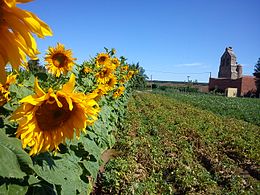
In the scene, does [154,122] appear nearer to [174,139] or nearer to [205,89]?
[174,139]

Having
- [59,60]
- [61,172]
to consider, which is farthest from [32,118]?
[59,60]

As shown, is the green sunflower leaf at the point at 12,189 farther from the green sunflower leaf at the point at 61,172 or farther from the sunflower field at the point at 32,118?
the green sunflower leaf at the point at 61,172

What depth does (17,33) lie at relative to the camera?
3.22ft

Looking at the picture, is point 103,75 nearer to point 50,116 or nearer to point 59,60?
point 59,60

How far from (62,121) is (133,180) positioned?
348 cm

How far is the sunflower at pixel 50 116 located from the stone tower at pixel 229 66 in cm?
8567

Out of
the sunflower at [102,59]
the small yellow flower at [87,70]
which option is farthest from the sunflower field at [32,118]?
the sunflower at [102,59]

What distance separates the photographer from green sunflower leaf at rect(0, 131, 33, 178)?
1573 mm

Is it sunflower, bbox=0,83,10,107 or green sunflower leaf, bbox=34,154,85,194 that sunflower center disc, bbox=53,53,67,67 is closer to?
green sunflower leaf, bbox=34,154,85,194

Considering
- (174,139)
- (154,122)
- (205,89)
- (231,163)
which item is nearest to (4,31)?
(231,163)

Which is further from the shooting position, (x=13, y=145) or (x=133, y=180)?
(x=133, y=180)

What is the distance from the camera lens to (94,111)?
1854mm

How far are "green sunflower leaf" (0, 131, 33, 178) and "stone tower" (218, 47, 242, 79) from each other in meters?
85.9

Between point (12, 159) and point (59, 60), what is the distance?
2.34 m
